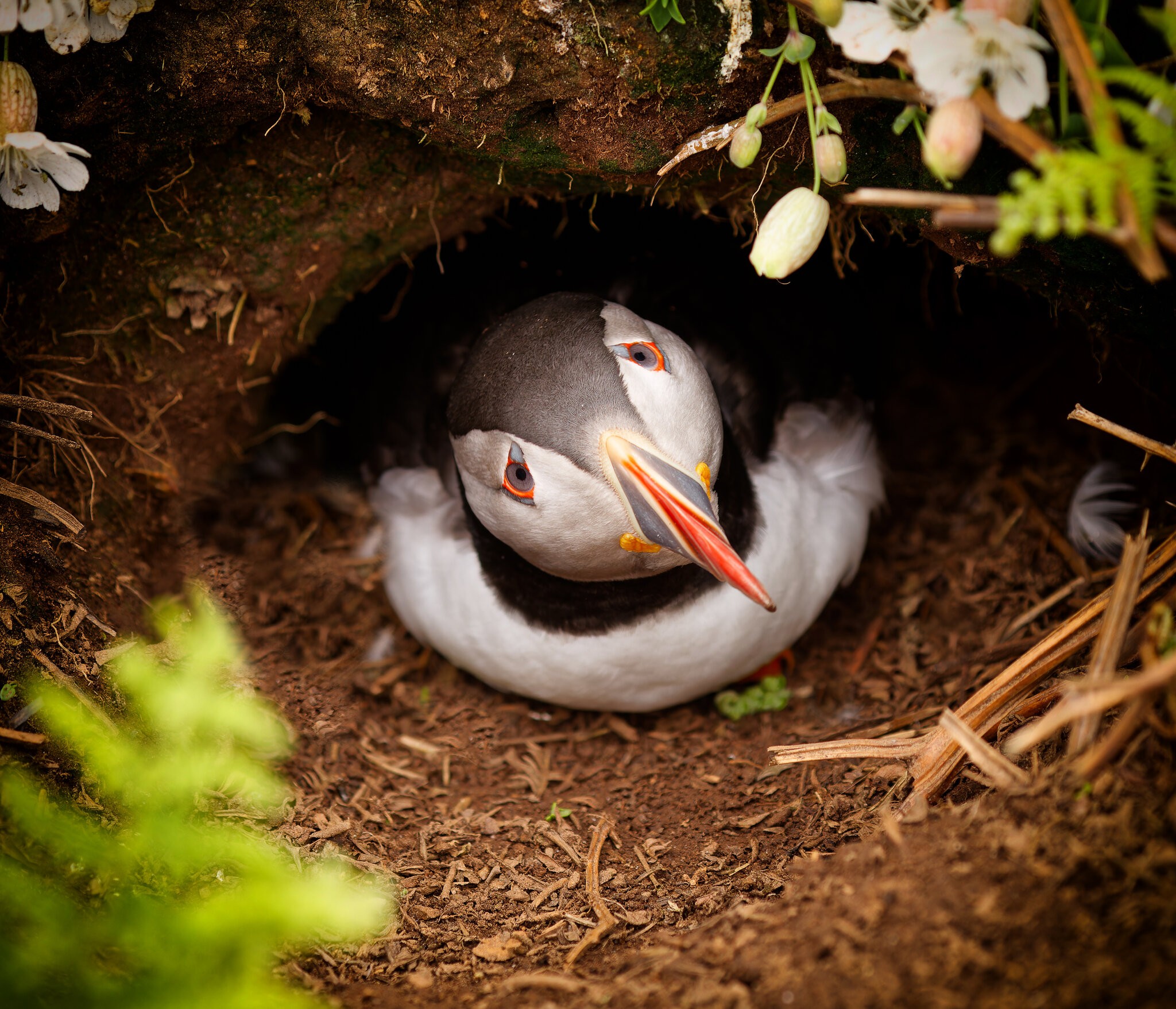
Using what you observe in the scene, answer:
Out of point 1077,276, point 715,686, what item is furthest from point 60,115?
point 1077,276

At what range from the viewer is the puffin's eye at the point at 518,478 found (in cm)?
222

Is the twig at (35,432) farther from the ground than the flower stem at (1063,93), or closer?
closer

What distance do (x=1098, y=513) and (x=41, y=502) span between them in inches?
126

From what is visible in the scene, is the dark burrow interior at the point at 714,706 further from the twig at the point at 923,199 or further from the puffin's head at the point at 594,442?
the twig at the point at 923,199

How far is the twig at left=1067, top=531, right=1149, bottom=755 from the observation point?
70.2 inches

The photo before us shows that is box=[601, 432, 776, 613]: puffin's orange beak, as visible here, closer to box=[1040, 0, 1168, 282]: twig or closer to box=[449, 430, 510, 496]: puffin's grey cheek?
box=[449, 430, 510, 496]: puffin's grey cheek

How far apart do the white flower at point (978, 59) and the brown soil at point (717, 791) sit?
3.87 feet

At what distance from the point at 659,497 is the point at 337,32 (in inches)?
56.5

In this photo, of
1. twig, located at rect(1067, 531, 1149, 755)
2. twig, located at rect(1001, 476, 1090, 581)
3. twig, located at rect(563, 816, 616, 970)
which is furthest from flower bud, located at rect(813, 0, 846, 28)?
twig, located at rect(563, 816, 616, 970)

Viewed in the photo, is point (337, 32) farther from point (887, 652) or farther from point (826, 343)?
point (887, 652)

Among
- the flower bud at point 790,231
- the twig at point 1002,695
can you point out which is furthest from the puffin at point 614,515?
the twig at point 1002,695

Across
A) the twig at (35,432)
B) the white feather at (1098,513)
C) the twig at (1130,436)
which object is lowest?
the white feather at (1098,513)

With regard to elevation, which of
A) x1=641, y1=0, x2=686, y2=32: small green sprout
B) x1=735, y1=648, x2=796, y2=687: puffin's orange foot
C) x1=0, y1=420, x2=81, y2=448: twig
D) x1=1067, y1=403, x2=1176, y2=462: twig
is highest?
x1=641, y1=0, x2=686, y2=32: small green sprout

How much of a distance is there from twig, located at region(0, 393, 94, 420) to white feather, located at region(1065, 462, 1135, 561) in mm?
3049
